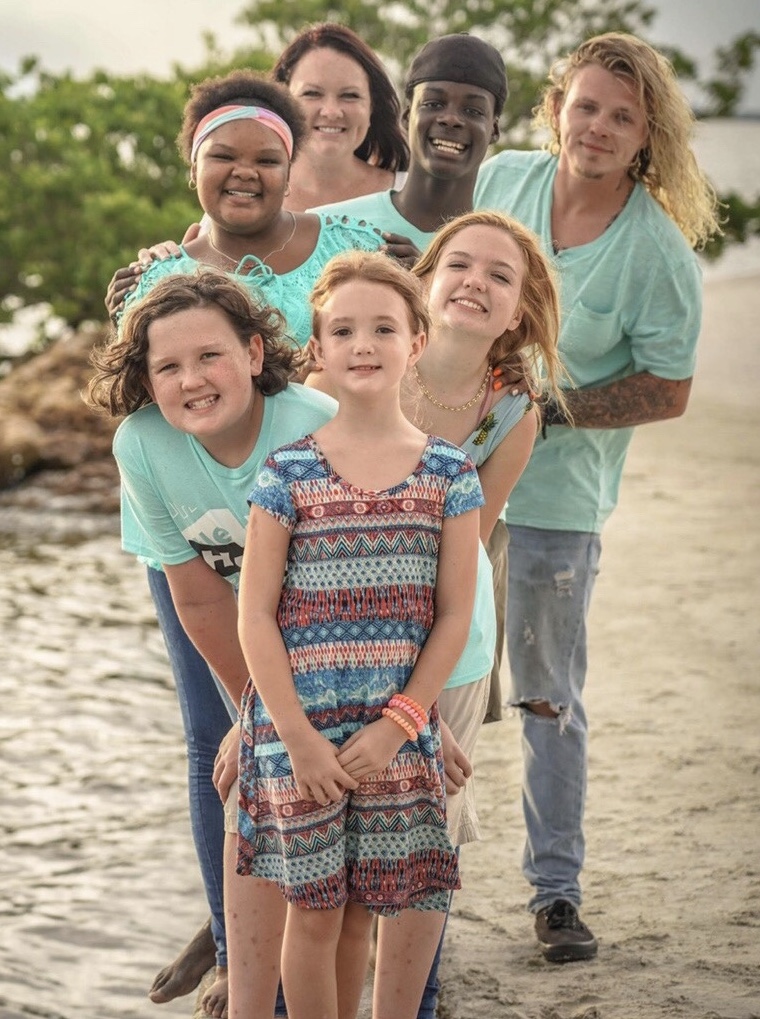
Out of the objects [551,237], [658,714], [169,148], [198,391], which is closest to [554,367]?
[551,237]

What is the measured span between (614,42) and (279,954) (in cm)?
219

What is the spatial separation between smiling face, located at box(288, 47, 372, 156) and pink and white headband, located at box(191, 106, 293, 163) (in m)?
0.97

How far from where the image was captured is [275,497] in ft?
7.50

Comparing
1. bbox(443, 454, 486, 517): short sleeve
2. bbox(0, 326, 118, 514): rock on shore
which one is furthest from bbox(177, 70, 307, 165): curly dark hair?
bbox(0, 326, 118, 514): rock on shore

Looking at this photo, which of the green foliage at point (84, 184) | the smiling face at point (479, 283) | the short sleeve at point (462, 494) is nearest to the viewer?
the short sleeve at point (462, 494)

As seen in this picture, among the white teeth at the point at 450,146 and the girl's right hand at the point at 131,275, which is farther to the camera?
the white teeth at the point at 450,146

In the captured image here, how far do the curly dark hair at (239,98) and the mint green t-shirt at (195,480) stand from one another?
30.1 inches

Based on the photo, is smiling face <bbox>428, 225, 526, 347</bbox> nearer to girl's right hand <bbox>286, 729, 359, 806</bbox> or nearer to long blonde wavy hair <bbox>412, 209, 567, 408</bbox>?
long blonde wavy hair <bbox>412, 209, 567, 408</bbox>

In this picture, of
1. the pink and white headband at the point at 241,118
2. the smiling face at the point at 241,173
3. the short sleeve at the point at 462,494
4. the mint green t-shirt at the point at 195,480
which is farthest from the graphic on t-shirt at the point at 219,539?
the pink and white headband at the point at 241,118

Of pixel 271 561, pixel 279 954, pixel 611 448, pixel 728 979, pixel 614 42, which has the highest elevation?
pixel 614 42

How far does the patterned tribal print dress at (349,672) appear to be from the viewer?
7.47 ft

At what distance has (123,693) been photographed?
684cm

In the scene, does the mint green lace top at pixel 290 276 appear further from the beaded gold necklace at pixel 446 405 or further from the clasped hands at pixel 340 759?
the clasped hands at pixel 340 759

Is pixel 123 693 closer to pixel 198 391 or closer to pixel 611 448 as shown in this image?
pixel 611 448
